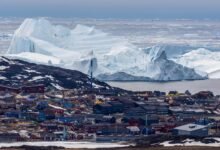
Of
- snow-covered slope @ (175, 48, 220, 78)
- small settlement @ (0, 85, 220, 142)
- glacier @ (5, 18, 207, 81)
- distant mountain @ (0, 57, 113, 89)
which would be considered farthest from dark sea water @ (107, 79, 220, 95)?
small settlement @ (0, 85, 220, 142)

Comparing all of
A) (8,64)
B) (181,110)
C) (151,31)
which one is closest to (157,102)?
(181,110)

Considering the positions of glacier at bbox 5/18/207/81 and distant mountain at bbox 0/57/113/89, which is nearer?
distant mountain at bbox 0/57/113/89

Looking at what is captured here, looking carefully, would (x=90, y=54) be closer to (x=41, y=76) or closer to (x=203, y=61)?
(x=41, y=76)

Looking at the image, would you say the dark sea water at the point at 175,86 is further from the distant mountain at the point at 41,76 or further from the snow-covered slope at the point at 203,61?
the snow-covered slope at the point at 203,61

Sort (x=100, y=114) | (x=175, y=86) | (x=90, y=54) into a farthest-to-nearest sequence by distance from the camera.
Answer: (x=90, y=54) < (x=175, y=86) < (x=100, y=114)

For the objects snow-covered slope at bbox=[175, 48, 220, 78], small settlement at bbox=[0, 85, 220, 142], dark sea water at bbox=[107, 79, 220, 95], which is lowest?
small settlement at bbox=[0, 85, 220, 142]

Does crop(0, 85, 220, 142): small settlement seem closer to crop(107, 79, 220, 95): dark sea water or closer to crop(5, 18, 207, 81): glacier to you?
crop(107, 79, 220, 95): dark sea water

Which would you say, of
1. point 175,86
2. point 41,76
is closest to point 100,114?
point 41,76

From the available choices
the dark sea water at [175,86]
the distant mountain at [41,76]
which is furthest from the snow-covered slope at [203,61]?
the distant mountain at [41,76]
